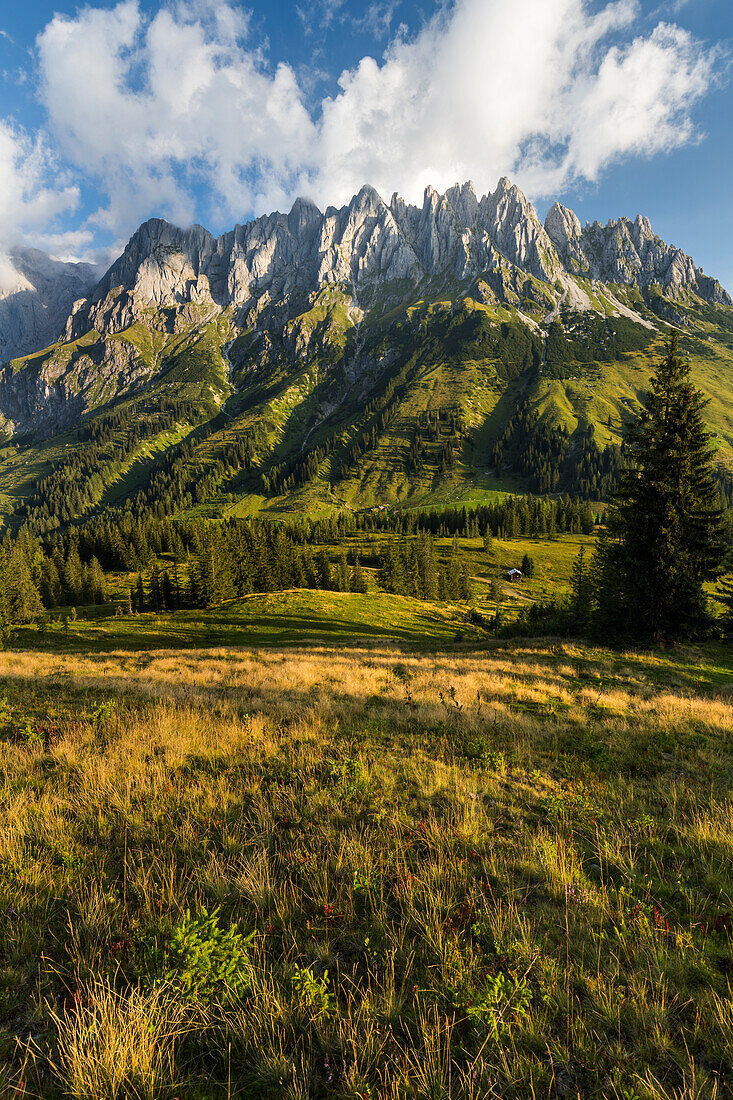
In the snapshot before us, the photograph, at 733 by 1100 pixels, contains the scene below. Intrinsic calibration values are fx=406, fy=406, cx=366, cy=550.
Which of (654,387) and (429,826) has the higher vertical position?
(654,387)

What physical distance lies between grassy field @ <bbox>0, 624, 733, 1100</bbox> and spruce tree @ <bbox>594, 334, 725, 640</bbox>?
2041cm

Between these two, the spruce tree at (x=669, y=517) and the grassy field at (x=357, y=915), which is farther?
the spruce tree at (x=669, y=517)

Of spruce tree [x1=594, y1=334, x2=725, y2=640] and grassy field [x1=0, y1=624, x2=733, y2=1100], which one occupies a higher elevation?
spruce tree [x1=594, y1=334, x2=725, y2=640]

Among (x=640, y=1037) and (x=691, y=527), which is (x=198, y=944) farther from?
(x=691, y=527)

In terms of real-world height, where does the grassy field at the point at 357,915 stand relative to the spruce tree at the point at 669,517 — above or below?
below

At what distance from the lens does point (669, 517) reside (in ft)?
85.4

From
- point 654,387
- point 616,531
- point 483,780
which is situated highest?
point 654,387

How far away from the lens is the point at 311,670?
1989 cm

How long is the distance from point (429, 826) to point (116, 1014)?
150 inches

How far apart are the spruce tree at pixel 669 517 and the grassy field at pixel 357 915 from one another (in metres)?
20.4

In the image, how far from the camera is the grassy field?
2883mm

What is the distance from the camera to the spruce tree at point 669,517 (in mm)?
25906

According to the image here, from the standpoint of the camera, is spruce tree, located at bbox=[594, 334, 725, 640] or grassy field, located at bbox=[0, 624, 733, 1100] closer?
grassy field, located at bbox=[0, 624, 733, 1100]

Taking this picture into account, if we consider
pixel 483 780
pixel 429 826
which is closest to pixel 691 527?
pixel 483 780
